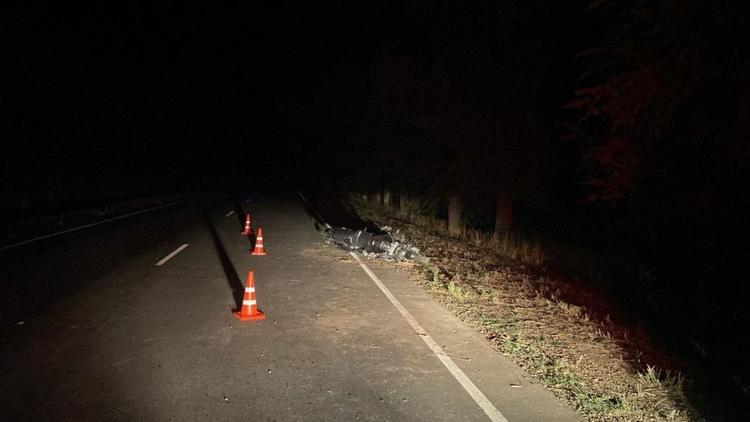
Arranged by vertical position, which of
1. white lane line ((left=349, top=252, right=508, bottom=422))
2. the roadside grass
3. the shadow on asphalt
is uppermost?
the shadow on asphalt

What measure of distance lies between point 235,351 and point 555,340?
13.3 ft

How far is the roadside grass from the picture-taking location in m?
4.82

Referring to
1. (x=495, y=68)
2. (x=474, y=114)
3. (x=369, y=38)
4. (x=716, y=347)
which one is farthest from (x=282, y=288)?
(x=369, y=38)

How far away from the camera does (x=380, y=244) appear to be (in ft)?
40.6

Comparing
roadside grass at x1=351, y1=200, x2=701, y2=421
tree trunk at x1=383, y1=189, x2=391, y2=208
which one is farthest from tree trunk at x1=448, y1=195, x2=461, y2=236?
roadside grass at x1=351, y1=200, x2=701, y2=421

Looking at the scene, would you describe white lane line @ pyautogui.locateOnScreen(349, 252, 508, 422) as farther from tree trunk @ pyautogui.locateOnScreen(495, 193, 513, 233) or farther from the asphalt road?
tree trunk @ pyautogui.locateOnScreen(495, 193, 513, 233)

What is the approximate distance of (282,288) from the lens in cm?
871

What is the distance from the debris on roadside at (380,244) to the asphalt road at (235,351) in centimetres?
160

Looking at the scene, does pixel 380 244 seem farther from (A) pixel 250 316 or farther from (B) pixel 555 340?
(B) pixel 555 340

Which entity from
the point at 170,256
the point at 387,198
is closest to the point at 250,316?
the point at 170,256

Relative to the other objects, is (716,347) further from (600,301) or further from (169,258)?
(169,258)

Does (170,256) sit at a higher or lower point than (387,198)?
lower

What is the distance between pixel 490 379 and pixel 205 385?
2.89 metres

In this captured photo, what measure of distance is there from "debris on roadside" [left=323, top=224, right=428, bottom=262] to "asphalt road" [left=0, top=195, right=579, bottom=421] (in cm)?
160
